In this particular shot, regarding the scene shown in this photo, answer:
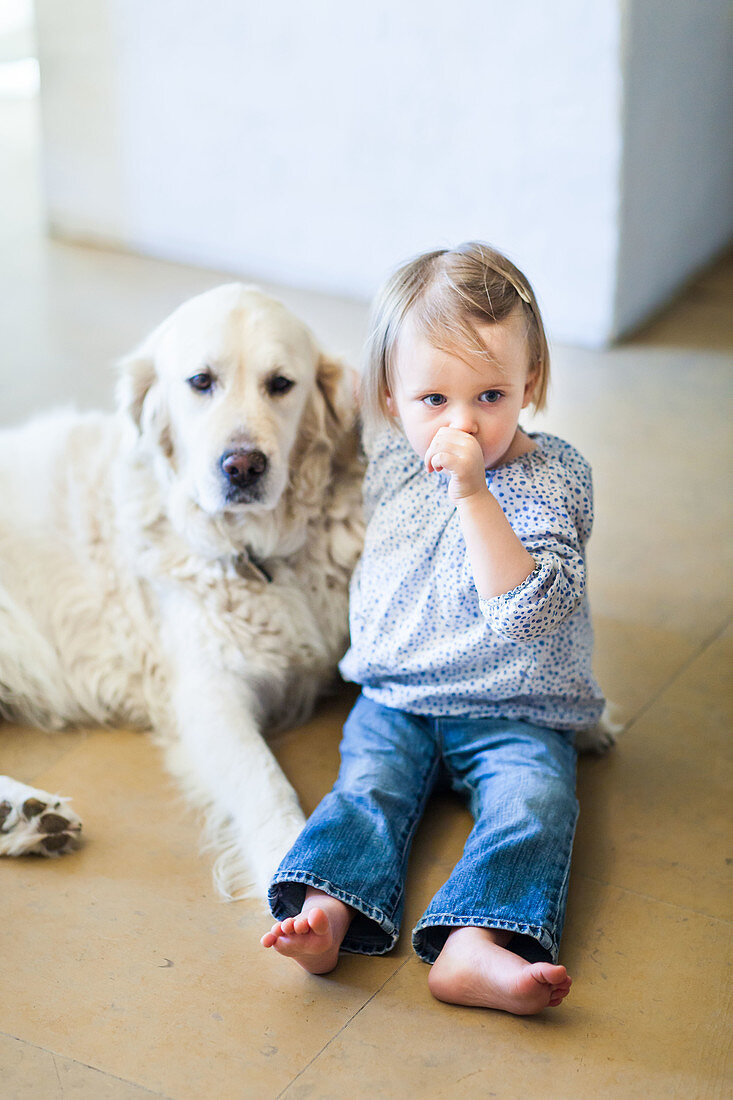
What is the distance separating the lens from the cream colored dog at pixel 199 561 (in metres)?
1.87

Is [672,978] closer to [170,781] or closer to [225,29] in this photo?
[170,781]

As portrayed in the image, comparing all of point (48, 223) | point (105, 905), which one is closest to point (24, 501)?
point (105, 905)

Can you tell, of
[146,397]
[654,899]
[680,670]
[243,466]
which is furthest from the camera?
[680,670]

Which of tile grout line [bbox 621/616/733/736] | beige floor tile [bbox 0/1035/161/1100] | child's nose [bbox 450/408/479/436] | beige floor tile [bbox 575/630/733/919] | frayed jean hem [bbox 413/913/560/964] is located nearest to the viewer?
beige floor tile [bbox 0/1035/161/1100]

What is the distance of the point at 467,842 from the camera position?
1660 mm

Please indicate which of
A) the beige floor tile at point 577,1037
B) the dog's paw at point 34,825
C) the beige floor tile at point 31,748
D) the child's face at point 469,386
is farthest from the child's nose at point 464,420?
the beige floor tile at point 31,748

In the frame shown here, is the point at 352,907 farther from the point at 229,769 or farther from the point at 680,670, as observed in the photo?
the point at 680,670

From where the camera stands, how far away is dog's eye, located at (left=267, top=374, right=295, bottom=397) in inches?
75.5

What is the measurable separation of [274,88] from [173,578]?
8.71 ft

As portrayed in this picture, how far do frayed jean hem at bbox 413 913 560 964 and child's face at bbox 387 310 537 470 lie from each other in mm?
632

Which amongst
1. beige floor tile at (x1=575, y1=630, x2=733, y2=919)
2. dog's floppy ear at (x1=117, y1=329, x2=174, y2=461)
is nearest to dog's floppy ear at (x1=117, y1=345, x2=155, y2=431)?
dog's floppy ear at (x1=117, y1=329, x2=174, y2=461)

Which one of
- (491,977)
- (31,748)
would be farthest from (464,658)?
(31,748)

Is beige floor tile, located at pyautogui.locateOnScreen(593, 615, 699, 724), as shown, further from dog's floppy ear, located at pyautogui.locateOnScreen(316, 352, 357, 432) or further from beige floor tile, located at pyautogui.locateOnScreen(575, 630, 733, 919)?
dog's floppy ear, located at pyautogui.locateOnScreen(316, 352, 357, 432)

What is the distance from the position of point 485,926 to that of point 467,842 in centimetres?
16
